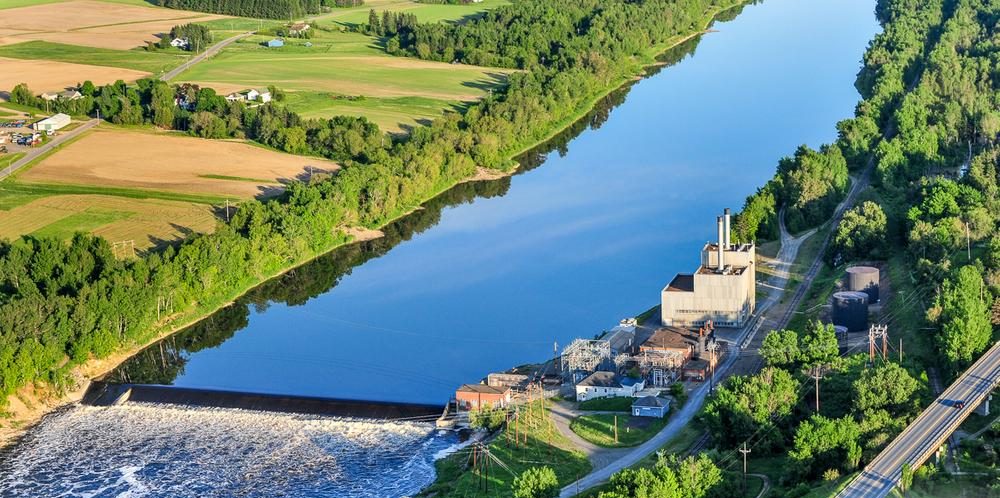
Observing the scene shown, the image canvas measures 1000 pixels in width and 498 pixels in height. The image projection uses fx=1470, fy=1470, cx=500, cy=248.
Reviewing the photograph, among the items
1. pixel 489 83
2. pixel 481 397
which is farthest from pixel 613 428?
pixel 489 83

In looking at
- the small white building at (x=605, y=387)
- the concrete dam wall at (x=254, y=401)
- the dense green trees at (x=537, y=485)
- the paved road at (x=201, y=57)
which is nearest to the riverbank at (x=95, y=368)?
the concrete dam wall at (x=254, y=401)

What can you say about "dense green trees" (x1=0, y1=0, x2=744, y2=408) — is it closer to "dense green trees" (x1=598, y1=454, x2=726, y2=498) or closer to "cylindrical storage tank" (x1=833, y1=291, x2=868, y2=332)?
"dense green trees" (x1=598, y1=454, x2=726, y2=498)

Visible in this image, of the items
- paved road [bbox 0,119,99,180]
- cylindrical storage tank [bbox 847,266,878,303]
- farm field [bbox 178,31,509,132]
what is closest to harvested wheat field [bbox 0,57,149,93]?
farm field [bbox 178,31,509,132]

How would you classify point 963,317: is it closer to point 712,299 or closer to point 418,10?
point 712,299

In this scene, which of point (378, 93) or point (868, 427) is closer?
point (868, 427)

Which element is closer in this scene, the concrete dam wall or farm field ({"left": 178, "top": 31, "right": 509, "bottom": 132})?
the concrete dam wall

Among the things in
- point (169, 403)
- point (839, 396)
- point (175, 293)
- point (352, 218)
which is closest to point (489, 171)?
point (352, 218)

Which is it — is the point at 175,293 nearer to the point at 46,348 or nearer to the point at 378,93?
the point at 46,348
